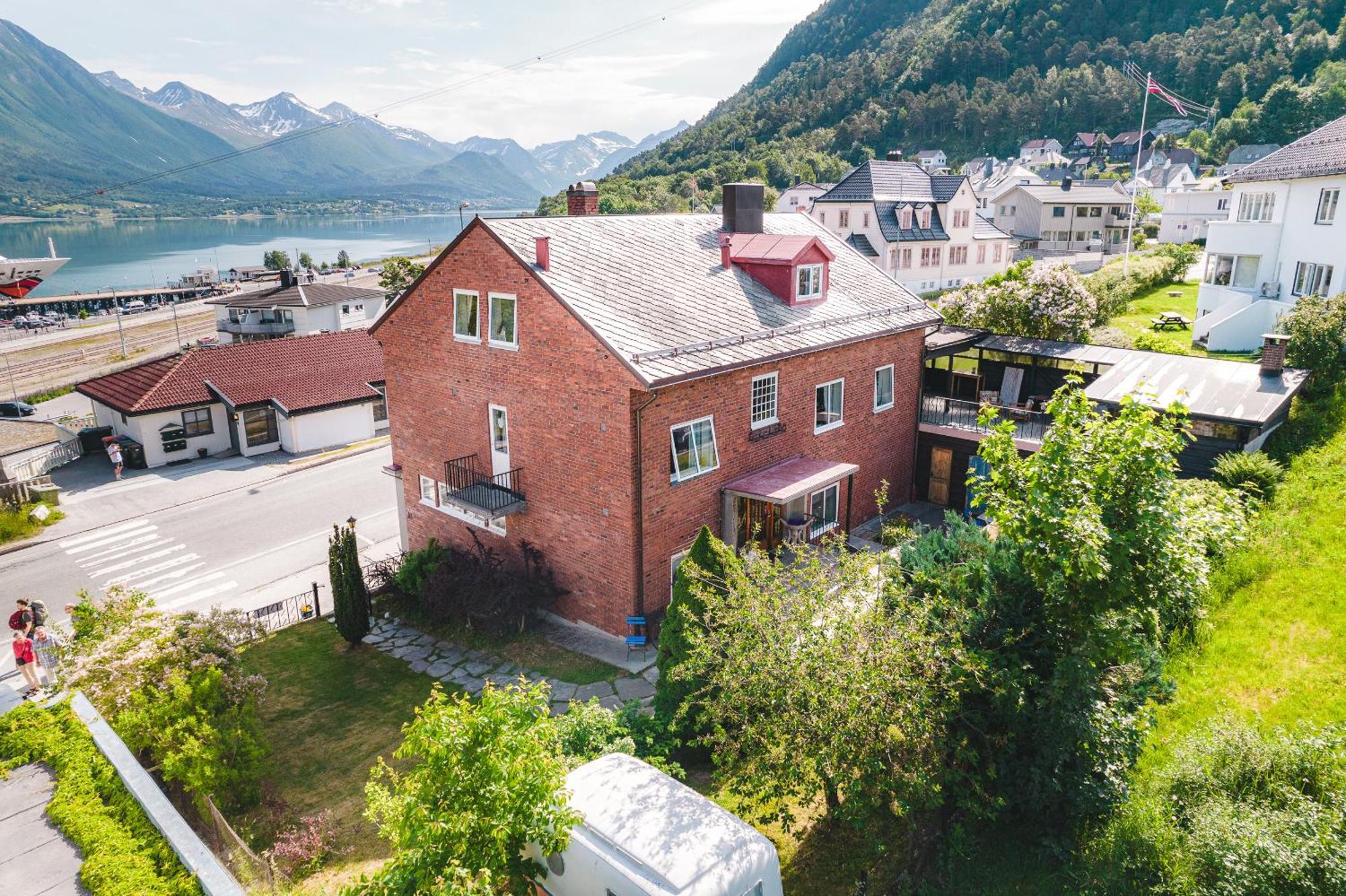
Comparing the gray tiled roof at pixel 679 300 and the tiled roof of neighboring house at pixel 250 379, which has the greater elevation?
the gray tiled roof at pixel 679 300

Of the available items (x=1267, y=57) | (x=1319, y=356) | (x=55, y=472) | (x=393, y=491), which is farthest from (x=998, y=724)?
(x=1267, y=57)

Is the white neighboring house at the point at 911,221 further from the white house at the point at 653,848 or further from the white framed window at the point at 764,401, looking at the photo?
the white house at the point at 653,848

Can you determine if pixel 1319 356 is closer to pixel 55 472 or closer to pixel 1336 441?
pixel 1336 441

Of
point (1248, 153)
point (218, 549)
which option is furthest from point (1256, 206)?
point (1248, 153)

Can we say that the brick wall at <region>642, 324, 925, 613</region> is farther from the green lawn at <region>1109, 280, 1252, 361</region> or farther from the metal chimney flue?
the green lawn at <region>1109, 280, 1252, 361</region>

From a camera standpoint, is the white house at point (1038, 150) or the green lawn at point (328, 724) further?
the white house at point (1038, 150)

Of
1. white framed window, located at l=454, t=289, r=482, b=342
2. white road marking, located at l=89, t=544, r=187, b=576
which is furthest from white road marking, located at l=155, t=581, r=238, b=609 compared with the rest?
white framed window, located at l=454, t=289, r=482, b=342

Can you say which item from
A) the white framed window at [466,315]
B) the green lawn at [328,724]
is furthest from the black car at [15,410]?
the white framed window at [466,315]

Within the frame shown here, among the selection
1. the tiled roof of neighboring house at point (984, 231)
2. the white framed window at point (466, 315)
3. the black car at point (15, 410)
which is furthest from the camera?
the tiled roof of neighboring house at point (984, 231)
